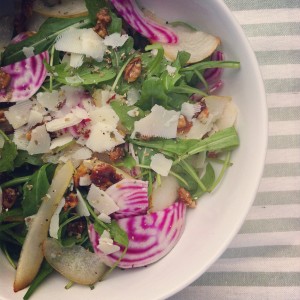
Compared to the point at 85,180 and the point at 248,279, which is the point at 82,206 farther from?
the point at 248,279

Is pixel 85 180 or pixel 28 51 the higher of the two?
pixel 28 51

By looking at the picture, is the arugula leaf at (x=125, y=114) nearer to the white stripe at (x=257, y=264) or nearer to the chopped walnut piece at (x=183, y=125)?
the chopped walnut piece at (x=183, y=125)

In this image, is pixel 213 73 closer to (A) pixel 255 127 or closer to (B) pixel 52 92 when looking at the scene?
(A) pixel 255 127

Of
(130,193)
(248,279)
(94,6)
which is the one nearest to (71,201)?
(130,193)

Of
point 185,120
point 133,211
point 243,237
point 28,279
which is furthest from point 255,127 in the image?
point 28,279

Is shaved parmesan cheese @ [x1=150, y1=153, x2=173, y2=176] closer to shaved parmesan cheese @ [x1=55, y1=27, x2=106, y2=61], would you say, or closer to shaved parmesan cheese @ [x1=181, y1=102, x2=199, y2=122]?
shaved parmesan cheese @ [x1=181, y1=102, x2=199, y2=122]

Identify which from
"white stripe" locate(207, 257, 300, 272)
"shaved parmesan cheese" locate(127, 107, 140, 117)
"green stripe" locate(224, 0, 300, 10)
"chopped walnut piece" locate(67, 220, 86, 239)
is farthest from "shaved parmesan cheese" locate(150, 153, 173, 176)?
"green stripe" locate(224, 0, 300, 10)

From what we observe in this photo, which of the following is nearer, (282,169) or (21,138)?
(21,138)
